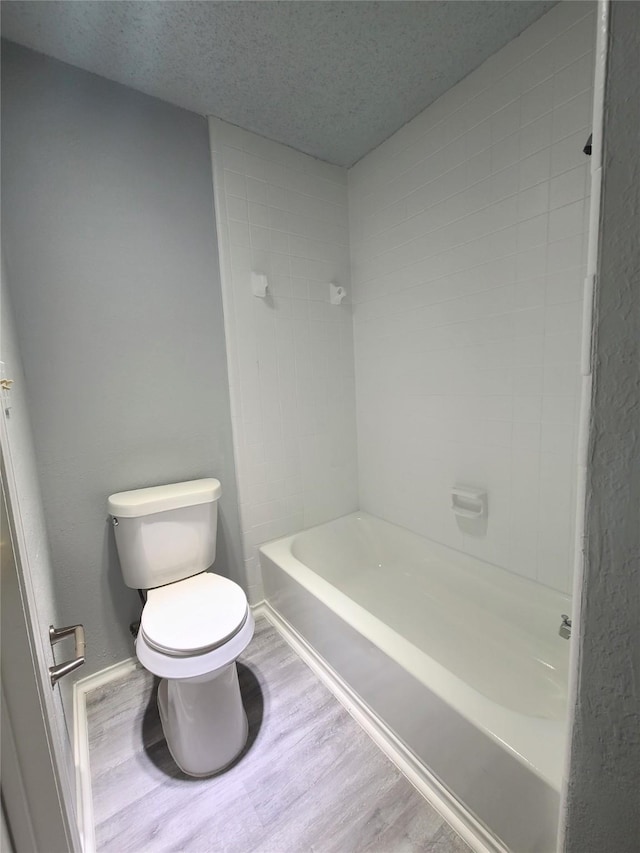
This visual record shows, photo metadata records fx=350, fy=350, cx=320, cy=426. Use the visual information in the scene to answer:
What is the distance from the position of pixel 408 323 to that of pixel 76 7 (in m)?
1.63

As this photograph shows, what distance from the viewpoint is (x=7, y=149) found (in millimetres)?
1218

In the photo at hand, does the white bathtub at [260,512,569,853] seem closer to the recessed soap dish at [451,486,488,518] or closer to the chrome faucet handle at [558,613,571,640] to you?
the chrome faucet handle at [558,613,571,640]

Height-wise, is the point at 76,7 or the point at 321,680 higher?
the point at 76,7

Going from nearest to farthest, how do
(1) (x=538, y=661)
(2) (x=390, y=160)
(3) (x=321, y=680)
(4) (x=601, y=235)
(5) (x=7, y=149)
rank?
(4) (x=601, y=235) < (5) (x=7, y=149) < (1) (x=538, y=661) < (3) (x=321, y=680) < (2) (x=390, y=160)

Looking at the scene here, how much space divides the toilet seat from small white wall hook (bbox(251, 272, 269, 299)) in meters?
1.35

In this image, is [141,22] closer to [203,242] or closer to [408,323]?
[203,242]

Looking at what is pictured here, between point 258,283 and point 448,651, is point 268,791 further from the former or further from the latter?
point 258,283

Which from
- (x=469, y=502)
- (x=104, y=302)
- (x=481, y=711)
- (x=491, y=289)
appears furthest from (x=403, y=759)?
(x=104, y=302)

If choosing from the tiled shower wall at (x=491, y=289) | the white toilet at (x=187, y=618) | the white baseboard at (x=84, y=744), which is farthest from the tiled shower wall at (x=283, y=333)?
the white baseboard at (x=84, y=744)

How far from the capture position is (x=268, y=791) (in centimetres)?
109

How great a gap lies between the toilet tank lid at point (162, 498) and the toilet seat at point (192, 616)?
0.32 metres

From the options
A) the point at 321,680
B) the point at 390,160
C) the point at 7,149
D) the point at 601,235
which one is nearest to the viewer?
the point at 601,235

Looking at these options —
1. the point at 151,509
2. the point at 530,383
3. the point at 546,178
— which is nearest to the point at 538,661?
the point at 530,383

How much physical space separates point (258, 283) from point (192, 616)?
1.48 metres
